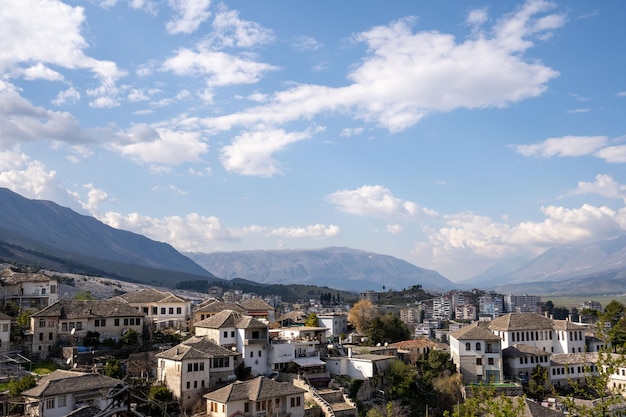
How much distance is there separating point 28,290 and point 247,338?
87.1ft

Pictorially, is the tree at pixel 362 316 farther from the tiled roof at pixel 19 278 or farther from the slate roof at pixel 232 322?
the tiled roof at pixel 19 278

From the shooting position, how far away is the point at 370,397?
48.8 m

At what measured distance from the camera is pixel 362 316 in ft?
247

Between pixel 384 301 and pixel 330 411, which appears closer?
pixel 330 411

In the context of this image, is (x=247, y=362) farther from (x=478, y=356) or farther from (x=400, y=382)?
(x=478, y=356)

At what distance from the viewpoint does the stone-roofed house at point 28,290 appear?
60.0 m

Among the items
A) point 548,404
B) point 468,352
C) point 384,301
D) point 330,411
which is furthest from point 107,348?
point 384,301

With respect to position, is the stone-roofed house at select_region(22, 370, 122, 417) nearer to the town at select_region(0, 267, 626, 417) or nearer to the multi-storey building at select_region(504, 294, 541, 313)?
the town at select_region(0, 267, 626, 417)

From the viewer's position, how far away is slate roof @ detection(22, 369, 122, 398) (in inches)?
1424

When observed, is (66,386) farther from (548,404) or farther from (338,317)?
(338,317)

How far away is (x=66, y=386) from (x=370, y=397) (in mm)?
23128

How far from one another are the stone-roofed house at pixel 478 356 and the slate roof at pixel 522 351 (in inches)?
98.5

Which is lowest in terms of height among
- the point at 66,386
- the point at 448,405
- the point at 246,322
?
the point at 448,405

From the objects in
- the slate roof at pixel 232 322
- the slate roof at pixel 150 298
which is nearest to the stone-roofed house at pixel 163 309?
the slate roof at pixel 150 298
